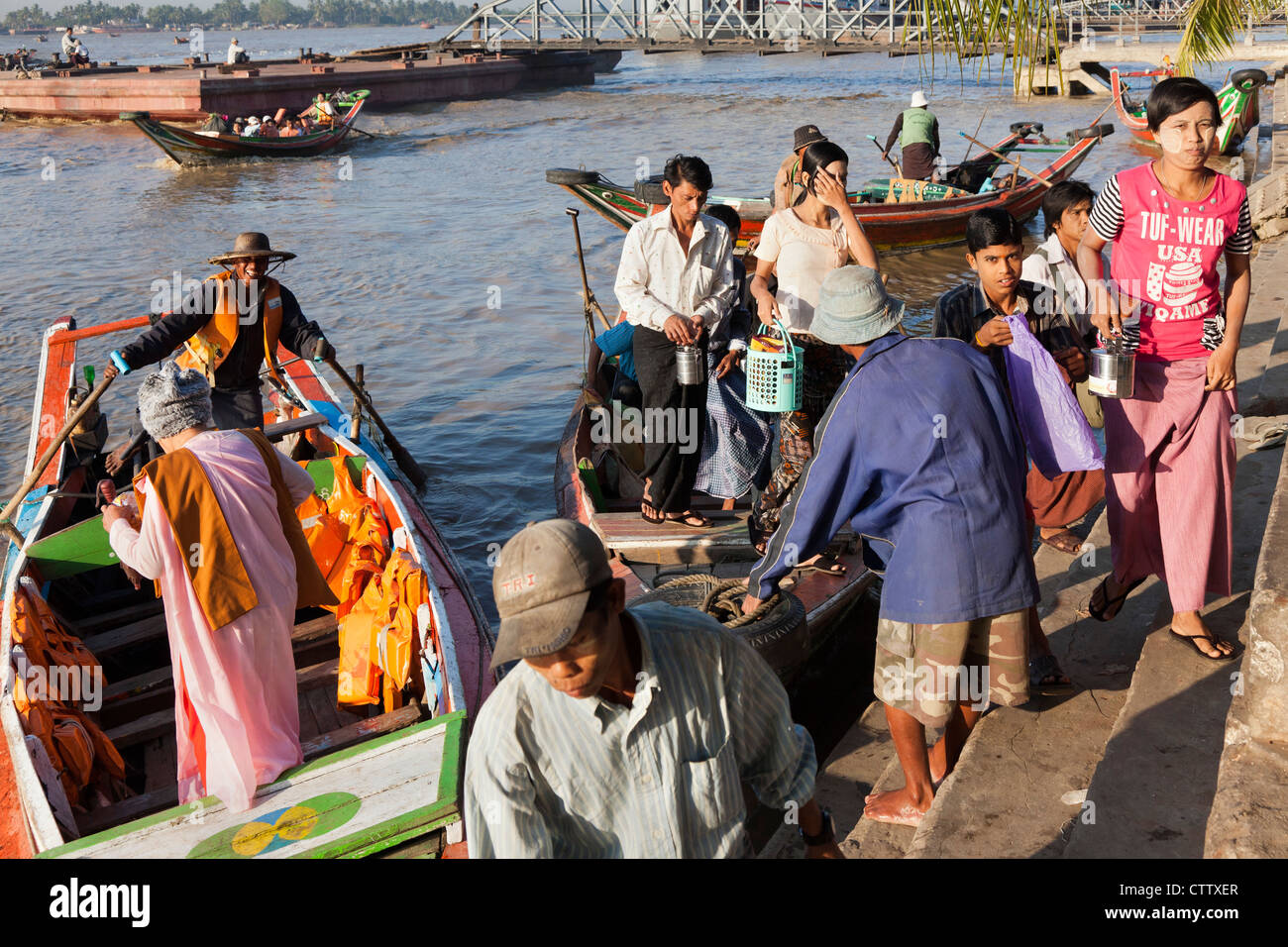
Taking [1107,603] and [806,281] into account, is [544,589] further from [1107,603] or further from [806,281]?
[806,281]

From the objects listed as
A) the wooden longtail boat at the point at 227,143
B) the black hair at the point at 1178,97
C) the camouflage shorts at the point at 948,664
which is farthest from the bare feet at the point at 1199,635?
the wooden longtail boat at the point at 227,143

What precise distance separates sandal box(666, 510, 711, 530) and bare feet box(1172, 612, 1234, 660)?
2.30 m

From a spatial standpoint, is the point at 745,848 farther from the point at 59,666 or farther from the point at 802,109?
the point at 802,109

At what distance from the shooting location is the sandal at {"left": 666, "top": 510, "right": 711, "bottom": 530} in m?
5.48

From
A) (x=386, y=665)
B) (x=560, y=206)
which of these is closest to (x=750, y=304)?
(x=386, y=665)

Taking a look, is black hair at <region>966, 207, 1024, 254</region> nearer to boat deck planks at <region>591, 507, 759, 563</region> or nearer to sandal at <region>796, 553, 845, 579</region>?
sandal at <region>796, 553, 845, 579</region>

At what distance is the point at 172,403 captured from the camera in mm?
3328

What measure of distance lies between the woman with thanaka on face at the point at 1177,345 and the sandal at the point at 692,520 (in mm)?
2125

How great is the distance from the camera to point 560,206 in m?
21.4

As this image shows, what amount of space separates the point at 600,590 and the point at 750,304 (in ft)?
15.1

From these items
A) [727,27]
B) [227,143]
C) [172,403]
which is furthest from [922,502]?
[727,27]

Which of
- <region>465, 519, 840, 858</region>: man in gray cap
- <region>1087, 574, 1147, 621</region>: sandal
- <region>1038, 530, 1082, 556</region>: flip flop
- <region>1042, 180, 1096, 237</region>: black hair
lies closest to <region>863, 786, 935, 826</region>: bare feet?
<region>1087, 574, 1147, 621</region>: sandal

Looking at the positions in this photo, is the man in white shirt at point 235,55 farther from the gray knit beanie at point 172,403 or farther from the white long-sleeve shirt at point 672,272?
the gray knit beanie at point 172,403

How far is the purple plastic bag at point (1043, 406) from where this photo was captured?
3414 mm
